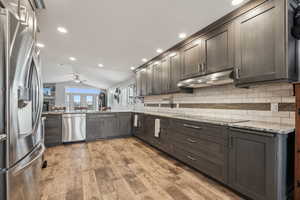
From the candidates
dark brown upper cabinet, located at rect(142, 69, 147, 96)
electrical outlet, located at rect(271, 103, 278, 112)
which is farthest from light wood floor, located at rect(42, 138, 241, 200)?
dark brown upper cabinet, located at rect(142, 69, 147, 96)

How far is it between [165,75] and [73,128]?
304cm

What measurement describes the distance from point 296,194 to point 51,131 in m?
4.83

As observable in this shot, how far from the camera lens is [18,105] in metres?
1.02

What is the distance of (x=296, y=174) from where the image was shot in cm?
142

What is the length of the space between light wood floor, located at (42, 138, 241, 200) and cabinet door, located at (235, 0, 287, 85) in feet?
5.06

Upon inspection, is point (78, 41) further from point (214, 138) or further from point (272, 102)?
point (272, 102)

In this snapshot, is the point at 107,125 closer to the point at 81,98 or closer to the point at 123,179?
the point at 123,179

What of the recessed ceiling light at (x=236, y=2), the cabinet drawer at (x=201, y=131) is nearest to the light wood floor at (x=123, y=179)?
the cabinet drawer at (x=201, y=131)

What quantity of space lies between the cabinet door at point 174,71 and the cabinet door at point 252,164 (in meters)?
1.72

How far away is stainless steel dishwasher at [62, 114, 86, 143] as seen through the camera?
4.07m

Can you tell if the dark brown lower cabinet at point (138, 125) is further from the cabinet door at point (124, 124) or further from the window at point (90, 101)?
the window at point (90, 101)

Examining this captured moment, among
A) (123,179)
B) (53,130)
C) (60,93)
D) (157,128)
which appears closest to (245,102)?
(157,128)

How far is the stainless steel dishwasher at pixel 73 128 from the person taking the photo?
407 centimetres

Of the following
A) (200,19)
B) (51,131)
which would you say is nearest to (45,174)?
(51,131)
